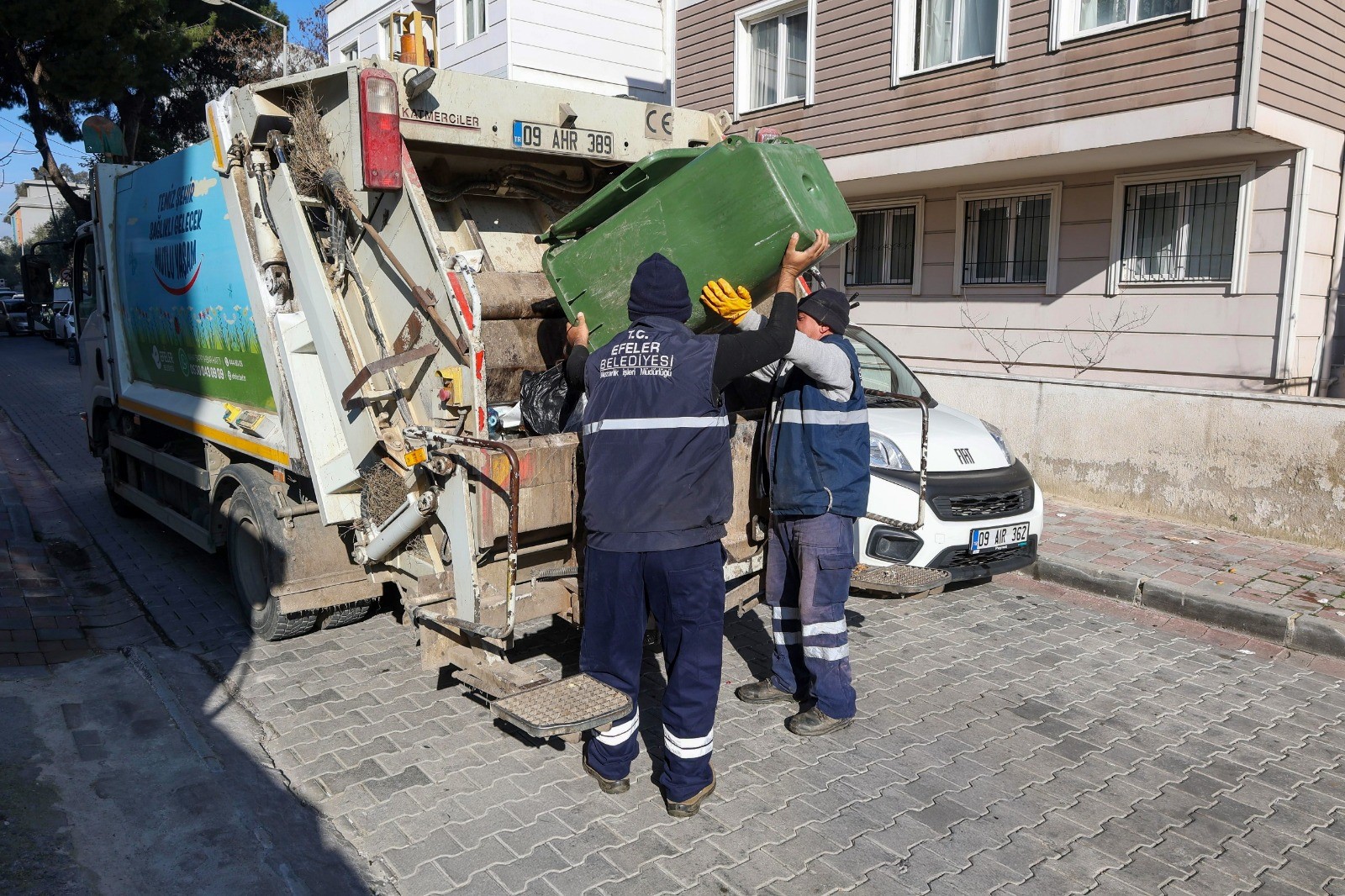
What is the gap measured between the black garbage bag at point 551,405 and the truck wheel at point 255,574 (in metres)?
1.69

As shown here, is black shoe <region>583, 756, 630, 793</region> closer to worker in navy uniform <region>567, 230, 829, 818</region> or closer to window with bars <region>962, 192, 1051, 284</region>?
worker in navy uniform <region>567, 230, 829, 818</region>

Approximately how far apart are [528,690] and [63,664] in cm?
274

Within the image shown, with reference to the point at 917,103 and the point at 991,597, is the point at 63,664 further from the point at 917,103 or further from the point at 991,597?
the point at 917,103

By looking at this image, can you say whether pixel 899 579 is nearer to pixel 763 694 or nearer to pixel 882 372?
pixel 763 694

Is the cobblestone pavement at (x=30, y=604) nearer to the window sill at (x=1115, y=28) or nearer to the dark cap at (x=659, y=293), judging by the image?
the dark cap at (x=659, y=293)

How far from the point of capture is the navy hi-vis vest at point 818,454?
4.02 metres

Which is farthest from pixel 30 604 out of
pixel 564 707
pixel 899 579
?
pixel 899 579

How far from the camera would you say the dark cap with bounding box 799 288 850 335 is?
411 cm

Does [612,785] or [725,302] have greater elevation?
[725,302]

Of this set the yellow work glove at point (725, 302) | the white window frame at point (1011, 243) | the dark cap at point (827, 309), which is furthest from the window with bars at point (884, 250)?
the yellow work glove at point (725, 302)

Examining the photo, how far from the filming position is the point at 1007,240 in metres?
10.3

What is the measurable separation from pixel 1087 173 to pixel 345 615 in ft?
26.5

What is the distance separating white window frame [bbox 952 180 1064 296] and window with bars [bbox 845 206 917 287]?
616 mm

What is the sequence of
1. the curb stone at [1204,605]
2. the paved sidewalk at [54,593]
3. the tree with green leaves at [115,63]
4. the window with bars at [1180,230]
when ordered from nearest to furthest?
the paved sidewalk at [54,593]
the curb stone at [1204,605]
the window with bars at [1180,230]
the tree with green leaves at [115,63]
